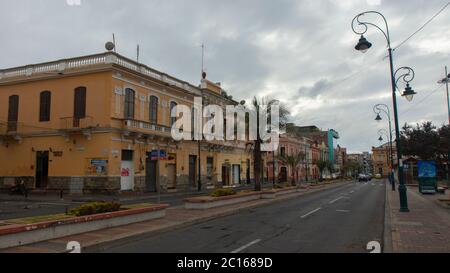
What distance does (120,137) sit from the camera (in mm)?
31094

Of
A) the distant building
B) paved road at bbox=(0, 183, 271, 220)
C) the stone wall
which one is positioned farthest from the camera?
the distant building

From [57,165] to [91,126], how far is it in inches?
185

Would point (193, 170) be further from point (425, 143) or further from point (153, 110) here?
point (425, 143)

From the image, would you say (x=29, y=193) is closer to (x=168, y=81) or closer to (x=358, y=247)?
(x=168, y=81)

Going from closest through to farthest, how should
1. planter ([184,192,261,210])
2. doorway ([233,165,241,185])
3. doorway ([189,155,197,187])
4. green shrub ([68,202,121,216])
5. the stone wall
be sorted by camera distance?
green shrub ([68,202,121,216]), planter ([184,192,261,210]), the stone wall, doorway ([189,155,197,187]), doorway ([233,165,241,185])

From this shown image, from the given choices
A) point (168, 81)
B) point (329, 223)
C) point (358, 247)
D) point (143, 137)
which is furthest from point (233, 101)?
point (358, 247)

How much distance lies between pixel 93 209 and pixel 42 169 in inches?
937

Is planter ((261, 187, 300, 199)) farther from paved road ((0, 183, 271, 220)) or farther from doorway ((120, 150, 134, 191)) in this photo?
doorway ((120, 150, 134, 191))

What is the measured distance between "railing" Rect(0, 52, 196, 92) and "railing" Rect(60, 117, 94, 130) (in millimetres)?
4137

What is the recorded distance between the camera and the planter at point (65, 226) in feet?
29.0

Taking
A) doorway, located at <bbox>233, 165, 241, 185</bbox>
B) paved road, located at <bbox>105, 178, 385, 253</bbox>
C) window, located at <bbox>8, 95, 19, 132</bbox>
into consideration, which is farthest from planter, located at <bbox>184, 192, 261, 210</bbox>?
doorway, located at <bbox>233, 165, 241, 185</bbox>

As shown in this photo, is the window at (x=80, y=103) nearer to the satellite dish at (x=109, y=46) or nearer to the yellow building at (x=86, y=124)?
the yellow building at (x=86, y=124)

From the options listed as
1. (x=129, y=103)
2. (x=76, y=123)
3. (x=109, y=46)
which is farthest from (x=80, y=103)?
(x=109, y=46)

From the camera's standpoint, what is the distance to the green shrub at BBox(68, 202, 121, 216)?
1148cm
